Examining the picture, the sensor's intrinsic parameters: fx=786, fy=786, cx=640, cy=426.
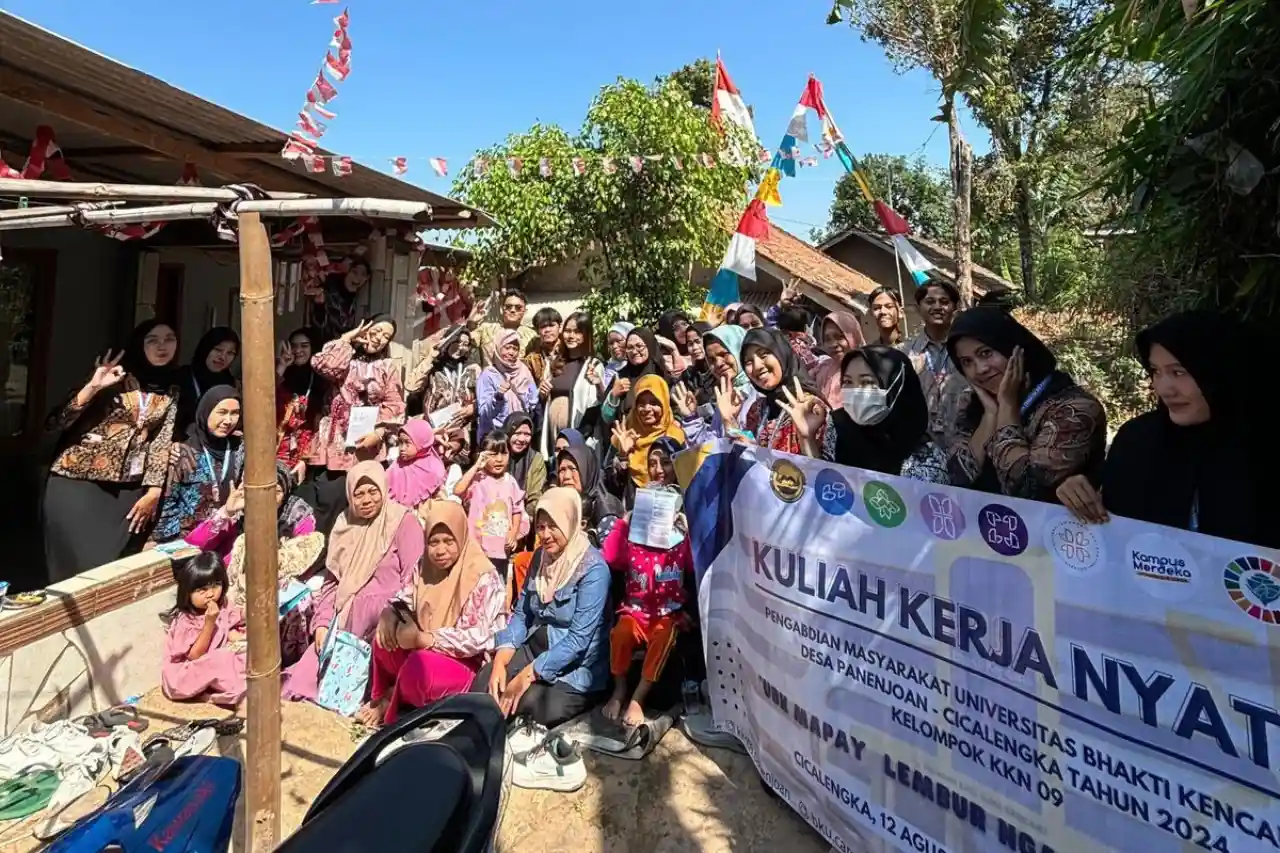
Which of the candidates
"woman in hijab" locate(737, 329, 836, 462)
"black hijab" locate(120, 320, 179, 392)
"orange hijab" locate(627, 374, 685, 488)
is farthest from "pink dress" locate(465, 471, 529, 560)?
"black hijab" locate(120, 320, 179, 392)

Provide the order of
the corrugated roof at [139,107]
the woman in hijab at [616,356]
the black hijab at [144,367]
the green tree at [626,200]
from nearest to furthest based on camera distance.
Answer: the corrugated roof at [139,107], the black hijab at [144,367], the woman in hijab at [616,356], the green tree at [626,200]

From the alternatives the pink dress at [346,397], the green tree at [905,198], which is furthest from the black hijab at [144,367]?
the green tree at [905,198]

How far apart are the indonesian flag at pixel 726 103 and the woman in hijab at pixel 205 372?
21.8 ft

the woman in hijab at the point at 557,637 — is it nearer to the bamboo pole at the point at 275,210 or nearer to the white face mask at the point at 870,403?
the white face mask at the point at 870,403

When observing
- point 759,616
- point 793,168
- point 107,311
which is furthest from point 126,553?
point 793,168

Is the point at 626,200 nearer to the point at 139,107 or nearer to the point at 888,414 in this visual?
the point at 139,107

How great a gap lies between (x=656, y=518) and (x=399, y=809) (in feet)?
7.22

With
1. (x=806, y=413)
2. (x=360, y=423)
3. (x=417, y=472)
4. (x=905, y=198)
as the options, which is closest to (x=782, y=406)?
(x=806, y=413)

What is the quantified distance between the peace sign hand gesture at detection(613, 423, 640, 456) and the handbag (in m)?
1.79

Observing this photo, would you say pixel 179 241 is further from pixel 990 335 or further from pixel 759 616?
pixel 990 335

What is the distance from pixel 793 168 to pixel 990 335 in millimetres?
4789

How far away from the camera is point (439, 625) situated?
379 cm

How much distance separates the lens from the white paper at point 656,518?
3.70 meters

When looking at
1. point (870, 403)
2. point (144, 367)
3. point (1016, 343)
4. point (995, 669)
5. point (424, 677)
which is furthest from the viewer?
point (144, 367)
